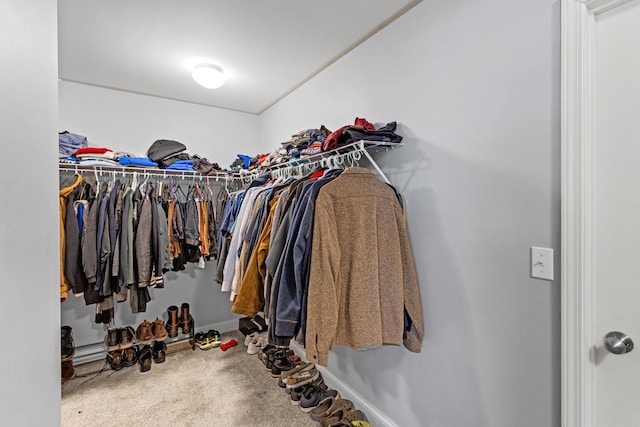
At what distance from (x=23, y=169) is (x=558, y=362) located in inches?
64.8

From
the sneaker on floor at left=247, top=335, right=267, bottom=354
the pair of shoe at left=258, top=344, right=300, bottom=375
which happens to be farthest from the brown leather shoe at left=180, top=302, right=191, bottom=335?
the pair of shoe at left=258, top=344, right=300, bottom=375

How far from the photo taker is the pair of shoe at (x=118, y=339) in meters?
2.68

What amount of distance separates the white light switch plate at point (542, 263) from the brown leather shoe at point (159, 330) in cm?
306

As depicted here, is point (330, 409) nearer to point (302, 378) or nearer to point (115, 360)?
point (302, 378)

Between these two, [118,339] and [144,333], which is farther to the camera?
[144,333]

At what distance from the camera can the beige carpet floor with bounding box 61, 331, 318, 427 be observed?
1962mm

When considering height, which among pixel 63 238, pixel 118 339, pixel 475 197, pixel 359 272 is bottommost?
pixel 118 339

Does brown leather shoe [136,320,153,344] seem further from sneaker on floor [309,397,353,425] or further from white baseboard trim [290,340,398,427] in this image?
sneaker on floor [309,397,353,425]

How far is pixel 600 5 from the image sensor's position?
1012 millimetres

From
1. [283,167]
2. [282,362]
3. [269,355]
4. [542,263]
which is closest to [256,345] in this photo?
[269,355]

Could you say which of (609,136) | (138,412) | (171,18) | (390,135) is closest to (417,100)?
(390,135)

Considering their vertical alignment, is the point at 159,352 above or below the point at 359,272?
below

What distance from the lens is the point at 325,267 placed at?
1387 mm

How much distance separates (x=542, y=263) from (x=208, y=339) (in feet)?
9.64
